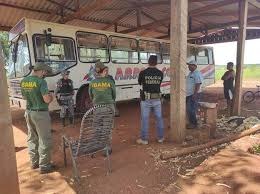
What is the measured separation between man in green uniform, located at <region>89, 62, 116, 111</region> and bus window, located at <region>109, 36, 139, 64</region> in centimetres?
477

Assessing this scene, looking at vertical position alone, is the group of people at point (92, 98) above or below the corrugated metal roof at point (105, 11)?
below

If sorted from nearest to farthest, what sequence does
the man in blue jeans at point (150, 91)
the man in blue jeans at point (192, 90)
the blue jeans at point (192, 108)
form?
the man in blue jeans at point (150, 91) → the man in blue jeans at point (192, 90) → the blue jeans at point (192, 108)

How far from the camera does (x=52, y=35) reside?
8297 mm

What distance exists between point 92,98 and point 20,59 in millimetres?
3887

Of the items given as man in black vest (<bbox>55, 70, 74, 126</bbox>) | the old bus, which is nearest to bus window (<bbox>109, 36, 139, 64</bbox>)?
the old bus

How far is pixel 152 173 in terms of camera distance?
180 inches

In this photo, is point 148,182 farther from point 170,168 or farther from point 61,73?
point 61,73

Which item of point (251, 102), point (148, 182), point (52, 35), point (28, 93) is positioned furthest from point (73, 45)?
point (251, 102)

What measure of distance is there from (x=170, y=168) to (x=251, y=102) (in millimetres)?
9410

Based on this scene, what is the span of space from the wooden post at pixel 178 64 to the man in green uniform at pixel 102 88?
55.0 inches

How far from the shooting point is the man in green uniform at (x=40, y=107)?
177 inches

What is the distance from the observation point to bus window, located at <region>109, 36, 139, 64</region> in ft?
33.6

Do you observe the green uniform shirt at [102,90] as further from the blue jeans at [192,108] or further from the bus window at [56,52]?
the bus window at [56,52]

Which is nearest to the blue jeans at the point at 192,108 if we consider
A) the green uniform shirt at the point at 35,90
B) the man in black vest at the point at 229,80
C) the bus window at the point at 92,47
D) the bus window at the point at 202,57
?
the man in black vest at the point at 229,80
